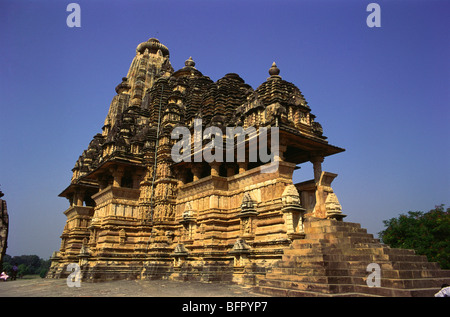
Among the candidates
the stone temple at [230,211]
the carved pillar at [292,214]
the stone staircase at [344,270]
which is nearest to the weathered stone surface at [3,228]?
the stone temple at [230,211]

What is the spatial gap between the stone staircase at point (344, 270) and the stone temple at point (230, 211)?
0.03m

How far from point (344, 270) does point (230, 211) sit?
24.3 ft

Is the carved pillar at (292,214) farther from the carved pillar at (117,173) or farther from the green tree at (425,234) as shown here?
the green tree at (425,234)

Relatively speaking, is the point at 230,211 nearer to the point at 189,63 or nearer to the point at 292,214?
the point at 292,214

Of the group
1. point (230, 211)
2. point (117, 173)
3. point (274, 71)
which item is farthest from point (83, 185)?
point (274, 71)

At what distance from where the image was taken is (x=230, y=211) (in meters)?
15.6

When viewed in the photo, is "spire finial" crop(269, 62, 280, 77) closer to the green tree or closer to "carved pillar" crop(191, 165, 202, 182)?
"carved pillar" crop(191, 165, 202, 182)

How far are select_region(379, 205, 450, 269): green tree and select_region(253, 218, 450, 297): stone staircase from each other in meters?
16.0

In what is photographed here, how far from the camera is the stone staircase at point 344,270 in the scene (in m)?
8.25

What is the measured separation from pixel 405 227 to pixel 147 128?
23.5m

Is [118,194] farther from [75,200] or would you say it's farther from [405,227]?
[405,227]

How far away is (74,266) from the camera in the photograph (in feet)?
76.1

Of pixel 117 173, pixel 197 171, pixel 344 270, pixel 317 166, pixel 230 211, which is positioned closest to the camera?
pixel 344 270

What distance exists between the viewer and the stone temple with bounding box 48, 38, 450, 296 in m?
9.37
